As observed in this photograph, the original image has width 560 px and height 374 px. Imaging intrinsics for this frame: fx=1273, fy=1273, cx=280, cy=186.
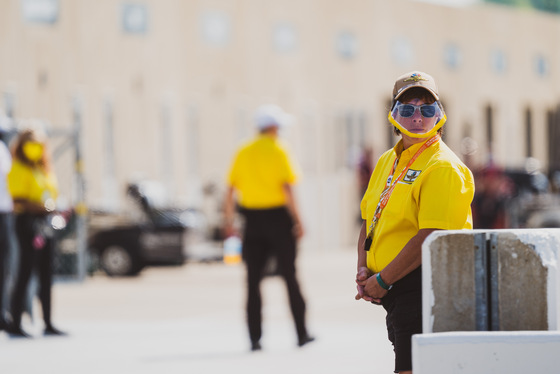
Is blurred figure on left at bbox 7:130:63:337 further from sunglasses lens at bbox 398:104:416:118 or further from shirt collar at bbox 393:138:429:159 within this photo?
sunglasses lens at bbox 398:104:416:118

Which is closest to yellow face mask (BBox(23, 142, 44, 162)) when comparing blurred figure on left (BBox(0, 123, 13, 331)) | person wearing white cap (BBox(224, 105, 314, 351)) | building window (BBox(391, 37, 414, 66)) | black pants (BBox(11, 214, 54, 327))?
blurred figure on left (BBox(0, 123, 13, 331))

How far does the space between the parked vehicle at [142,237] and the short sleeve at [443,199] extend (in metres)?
16.0

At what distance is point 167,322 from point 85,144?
13556 millimetres

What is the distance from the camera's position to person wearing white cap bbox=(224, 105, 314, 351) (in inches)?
381

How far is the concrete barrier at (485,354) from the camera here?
448cm

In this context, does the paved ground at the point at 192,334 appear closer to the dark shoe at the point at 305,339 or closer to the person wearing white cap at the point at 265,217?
the dark shoe at the point at 305,339

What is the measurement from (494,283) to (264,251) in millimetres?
5068

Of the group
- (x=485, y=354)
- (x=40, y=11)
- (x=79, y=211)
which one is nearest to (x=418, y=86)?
(x=485, y=354)

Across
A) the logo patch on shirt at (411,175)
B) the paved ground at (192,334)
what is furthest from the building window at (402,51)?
A: the logo patch on shirt at (411,175)

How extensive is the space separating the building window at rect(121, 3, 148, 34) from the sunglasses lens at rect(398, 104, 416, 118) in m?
21.9

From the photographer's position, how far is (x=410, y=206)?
4.95m

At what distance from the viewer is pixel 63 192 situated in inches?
878

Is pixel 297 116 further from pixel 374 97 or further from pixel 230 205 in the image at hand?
pixel 230 205

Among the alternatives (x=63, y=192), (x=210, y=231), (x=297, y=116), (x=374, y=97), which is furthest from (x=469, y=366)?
(x=374, y=97)
